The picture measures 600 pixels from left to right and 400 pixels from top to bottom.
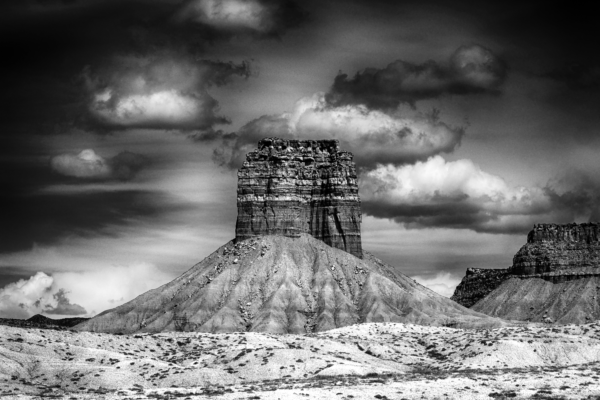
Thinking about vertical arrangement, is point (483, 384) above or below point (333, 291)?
below

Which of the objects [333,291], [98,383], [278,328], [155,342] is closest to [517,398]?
[98,383]

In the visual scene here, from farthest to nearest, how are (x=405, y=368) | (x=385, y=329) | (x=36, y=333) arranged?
(x=385, y=329)
(x=405, y=368)
(x=36, y=333)

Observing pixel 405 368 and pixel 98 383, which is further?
pixel 405 368

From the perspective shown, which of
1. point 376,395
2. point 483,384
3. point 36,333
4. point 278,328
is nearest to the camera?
point 376,395

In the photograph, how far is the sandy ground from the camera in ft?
301

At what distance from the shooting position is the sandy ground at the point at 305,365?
91625mm

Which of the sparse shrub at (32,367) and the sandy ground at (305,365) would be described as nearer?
the sandy ground at (305,365)

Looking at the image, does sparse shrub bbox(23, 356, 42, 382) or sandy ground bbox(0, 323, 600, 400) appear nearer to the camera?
sandy ground bbox(0, 323, 600, 400)

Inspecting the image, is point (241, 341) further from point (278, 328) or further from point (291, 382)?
point (278, 328)

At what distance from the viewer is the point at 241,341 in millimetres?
122312

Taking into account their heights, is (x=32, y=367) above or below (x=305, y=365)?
above

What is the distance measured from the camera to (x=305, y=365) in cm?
10931

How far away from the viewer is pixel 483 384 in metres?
95.4

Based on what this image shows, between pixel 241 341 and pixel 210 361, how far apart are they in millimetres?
10342
